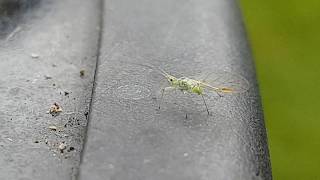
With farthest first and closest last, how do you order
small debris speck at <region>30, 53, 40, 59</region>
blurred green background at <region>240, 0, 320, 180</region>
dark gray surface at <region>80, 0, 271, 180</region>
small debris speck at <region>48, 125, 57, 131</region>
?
blurred green background at <region>240, 0, 320, 180</region>
small debris speck at <region>30, 53, 40, 59</region>
small debris speck at <region>48, 125, 57, 131</region>
dark gray surface at <region>80, 0, 271, 180</region>

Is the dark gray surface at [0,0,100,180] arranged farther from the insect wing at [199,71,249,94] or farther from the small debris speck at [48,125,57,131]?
the insect wing at [199,71,249,94]

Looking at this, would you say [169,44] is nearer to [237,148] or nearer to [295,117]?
[237,148]

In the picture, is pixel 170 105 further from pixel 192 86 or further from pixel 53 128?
pixel 53 128

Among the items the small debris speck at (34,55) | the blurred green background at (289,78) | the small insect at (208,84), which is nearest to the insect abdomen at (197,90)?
the small insect at (208,84)

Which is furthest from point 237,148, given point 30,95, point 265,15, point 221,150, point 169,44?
point 265,15

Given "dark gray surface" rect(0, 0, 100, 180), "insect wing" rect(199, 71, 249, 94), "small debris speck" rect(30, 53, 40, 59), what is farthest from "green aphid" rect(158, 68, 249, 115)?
"small debris speck" rect(30, 53, 40, 59)

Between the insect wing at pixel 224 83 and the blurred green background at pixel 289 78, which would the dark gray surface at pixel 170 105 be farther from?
the blurred green background at pixel 289 78

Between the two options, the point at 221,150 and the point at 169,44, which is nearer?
the point at 221,150
